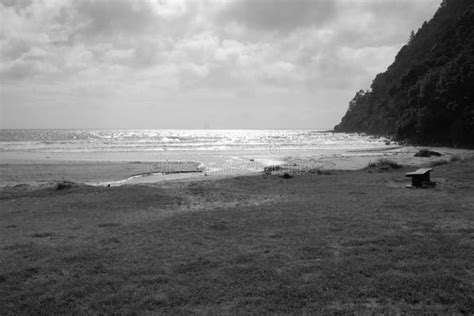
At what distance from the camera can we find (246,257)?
822 cm

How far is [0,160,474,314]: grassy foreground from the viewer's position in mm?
6117

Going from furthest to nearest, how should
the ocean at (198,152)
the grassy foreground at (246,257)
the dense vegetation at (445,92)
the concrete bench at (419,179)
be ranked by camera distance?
the dense vegetation at (445,92)
the ocean at (198,152)
the concrete bench at (419,179)
the grassy foreground at (246,257)

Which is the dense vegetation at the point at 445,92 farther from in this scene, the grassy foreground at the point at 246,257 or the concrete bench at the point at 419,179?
the grassy foreground at the point at 246,257

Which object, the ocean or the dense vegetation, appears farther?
the dense vegetation

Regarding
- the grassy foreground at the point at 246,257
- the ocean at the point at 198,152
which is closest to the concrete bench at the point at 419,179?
the grassy foreground at the point at 246,257

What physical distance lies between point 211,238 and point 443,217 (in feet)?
23.8

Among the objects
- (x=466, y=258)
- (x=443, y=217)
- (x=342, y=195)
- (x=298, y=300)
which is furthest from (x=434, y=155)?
(x=298, y=300)

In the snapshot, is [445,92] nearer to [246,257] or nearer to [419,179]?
[419,179]

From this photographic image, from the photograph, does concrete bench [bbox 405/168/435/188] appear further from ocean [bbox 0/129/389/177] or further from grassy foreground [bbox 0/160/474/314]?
ocean [bbox 0/129/389/177]

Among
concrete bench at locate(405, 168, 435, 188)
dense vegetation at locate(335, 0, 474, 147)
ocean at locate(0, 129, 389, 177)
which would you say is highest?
dense vegetation at locate(335, 0, 474, 147)

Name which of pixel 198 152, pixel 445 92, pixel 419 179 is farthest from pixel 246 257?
pixel 445 92

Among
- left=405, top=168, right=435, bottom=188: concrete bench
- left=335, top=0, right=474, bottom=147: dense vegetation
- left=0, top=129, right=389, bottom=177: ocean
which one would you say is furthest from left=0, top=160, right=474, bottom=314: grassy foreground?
left=335, top=0, right=474, bottom=147: dense vegetation

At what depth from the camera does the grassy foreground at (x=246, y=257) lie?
6.12 m

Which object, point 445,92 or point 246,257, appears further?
point 445,92
